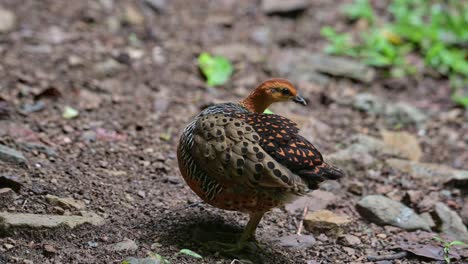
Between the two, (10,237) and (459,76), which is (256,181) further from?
(459,76)

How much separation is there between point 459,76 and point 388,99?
4.30 feet

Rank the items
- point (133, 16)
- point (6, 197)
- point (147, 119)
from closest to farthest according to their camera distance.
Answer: point (6, 197) < point (147, 119) < point (133, 16)

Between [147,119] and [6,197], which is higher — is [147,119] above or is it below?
above

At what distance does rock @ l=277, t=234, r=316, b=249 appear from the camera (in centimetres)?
513

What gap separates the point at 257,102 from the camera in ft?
17.8

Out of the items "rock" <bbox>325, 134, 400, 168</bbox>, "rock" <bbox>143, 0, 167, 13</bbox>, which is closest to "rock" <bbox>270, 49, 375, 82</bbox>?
"rock" <bbox>325, 134, 400, 168</bbox>

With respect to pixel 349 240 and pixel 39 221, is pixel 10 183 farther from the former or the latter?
pixel 349 240

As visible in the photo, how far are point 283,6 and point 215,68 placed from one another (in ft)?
6.93

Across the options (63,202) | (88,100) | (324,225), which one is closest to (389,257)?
(324,225)

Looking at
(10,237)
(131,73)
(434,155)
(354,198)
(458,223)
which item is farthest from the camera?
(131,73)

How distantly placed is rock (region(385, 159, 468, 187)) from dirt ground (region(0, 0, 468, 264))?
126 mm

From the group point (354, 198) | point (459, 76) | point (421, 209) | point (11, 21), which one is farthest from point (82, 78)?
point (459, 76)

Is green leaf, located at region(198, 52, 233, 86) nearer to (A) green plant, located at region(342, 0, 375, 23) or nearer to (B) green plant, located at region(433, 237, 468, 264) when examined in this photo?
(A) green plant, located at region(342, 0, 375, 23)

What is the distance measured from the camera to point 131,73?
8.06 metres
